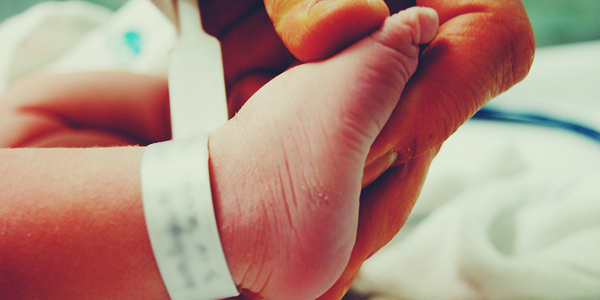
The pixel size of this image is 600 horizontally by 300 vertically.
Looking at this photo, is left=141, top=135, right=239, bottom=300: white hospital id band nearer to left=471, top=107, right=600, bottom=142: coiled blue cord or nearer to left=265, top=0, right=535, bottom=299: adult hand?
left=265, top=0, right=535, bottom=299: adult hand

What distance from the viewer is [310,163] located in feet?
0.90

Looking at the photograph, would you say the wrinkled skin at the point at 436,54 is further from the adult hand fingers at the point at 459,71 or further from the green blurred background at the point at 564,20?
the green blurred background at the point at 564,20

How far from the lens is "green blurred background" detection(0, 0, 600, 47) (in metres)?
0.76

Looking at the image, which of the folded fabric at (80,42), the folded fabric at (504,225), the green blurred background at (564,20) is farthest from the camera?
the folded fabric at (80,42)

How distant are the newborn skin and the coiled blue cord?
19.8 inches

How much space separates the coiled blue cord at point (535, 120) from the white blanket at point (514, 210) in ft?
0.04

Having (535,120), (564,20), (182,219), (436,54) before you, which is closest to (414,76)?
(436,54)

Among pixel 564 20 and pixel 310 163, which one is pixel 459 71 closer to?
pixel 310 163

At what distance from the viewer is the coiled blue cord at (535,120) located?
634 mm

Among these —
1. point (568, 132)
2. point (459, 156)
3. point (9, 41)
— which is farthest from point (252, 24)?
point (9, 41)

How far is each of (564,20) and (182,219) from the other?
0.87 m

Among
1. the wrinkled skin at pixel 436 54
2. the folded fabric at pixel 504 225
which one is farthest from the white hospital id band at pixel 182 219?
the folded fabric at pixel 504 225

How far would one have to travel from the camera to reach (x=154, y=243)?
0.27 meters

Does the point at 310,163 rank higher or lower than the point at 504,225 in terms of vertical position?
higher
